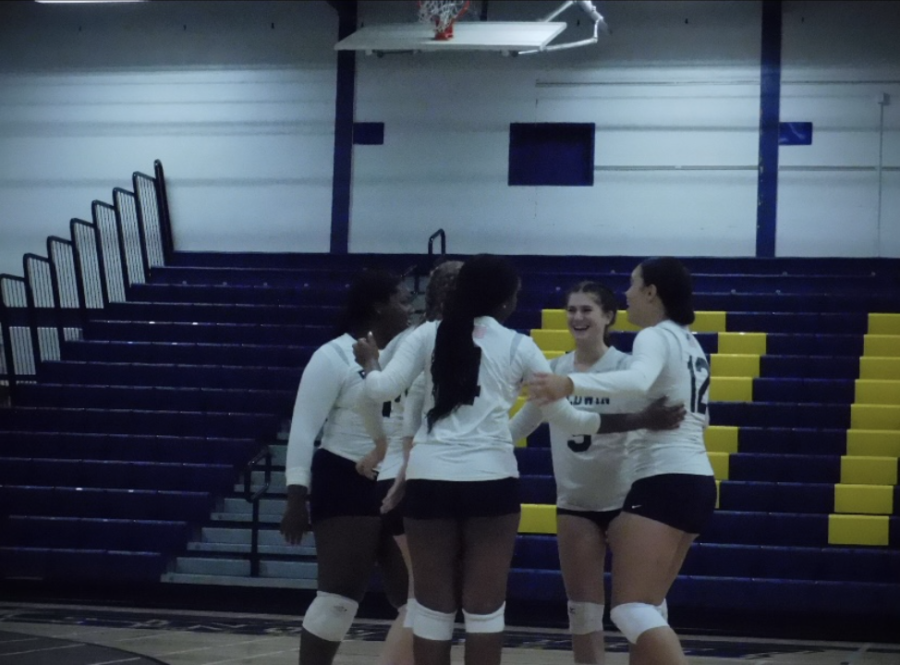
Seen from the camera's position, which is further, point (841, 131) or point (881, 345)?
point (841, 131)

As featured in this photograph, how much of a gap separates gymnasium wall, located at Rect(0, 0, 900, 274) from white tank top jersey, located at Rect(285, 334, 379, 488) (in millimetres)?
8278

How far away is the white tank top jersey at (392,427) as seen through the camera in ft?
13.1

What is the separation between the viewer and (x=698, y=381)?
3.94 metres

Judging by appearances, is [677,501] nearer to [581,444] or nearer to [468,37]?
[581,444]

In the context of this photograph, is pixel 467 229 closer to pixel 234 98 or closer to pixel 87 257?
pixel 234 98

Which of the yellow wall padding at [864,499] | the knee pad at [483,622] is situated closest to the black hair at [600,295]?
the knee pad at [483,622]

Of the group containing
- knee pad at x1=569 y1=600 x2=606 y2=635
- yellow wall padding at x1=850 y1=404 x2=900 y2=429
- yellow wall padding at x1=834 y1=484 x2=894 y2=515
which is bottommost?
yellow wall padding at x1=834 y1=484 x2=894 y2=515

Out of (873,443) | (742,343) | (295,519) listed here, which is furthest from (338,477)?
(742,343)

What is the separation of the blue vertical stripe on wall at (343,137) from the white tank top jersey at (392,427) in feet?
27.3

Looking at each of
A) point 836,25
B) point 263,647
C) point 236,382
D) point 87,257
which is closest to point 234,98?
point 87,257

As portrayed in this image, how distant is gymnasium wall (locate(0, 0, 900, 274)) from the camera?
11961 mm

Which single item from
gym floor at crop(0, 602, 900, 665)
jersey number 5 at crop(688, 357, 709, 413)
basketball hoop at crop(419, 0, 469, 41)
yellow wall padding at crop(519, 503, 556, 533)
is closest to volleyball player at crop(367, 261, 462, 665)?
jersey number 5 at crop(688, 357, 709, 413)

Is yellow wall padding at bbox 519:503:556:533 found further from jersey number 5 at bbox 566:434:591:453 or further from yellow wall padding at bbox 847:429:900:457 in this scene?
jersey number 5 at bbox 566:434:591:453

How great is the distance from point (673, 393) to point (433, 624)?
41.3 inches
